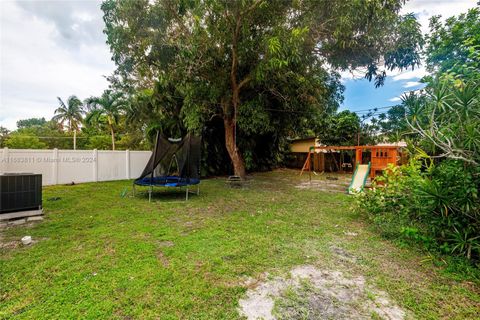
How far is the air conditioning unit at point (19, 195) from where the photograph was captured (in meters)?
3.86

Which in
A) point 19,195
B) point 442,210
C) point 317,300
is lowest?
point 317,300


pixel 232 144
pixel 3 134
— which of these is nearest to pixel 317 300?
pixel 232 144

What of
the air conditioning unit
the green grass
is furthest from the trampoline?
the air conditioning unit

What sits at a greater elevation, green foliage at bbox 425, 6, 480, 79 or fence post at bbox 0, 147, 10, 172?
green foliage at bbox 425, 6, 480, 79

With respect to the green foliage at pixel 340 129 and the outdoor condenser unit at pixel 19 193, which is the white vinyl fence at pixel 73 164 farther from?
the green foliage at pixel 340 129

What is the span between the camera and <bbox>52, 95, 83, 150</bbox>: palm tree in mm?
20953

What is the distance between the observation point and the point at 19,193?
405 centimetres

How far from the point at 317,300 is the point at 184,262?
1530mm

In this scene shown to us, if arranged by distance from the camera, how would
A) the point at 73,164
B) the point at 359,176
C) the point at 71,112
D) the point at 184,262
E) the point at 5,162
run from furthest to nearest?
→ 1. the point at 71,112
2. the point at 73,164
3. the point at 359,176
4. the point at 5,162
5. the point at 184,262

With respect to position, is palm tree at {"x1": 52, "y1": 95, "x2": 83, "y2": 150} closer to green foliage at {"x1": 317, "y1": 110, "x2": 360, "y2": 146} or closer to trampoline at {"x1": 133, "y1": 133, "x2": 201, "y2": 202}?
trampoline at {"x1": 133, "y1": 133, "x2": 201, "y2": 202}

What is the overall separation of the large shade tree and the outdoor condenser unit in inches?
192

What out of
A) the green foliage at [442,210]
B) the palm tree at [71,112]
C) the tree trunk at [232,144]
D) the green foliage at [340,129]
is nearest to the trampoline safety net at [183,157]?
the tree trunk at [232,144]

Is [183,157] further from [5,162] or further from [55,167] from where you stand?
[5,162]

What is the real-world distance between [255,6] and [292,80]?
9.65ft
